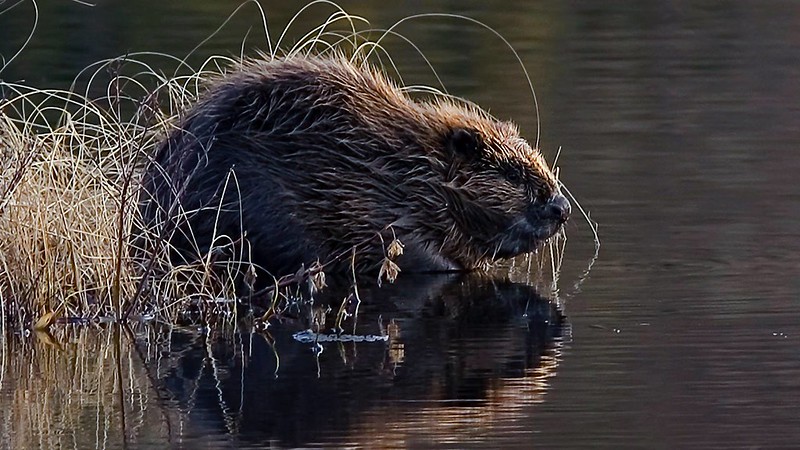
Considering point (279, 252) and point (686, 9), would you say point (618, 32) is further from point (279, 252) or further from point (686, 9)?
point (279, 252)

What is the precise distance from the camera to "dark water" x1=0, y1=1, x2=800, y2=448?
4656mm

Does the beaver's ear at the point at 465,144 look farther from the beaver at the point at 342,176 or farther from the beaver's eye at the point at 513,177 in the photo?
the beaver's eye at the point at 513,177

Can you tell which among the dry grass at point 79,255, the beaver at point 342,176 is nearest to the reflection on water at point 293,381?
the dry grass at point 79,255

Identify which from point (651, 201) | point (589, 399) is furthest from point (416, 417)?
point (651, 201)

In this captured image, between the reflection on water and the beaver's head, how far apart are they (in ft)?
2.91

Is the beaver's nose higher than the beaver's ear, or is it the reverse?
the beaver's ear

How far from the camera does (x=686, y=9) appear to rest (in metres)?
16.4

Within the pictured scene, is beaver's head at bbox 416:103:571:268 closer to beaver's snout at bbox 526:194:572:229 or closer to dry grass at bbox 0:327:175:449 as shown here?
beaver's snout at bbox 526:194:572:229

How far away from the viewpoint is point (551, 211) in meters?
7.43

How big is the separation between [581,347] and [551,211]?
74.9 inches

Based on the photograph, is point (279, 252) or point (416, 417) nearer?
point (416, 417)

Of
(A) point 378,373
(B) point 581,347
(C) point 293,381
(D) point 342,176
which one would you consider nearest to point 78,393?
(C) point 293,381

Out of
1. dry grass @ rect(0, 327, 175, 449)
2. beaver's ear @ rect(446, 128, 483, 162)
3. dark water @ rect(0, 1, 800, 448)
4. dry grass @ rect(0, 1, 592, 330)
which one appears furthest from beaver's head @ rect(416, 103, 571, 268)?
dry grass @ rect(0, 327, 175, 449)

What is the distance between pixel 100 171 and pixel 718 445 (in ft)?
9.35
